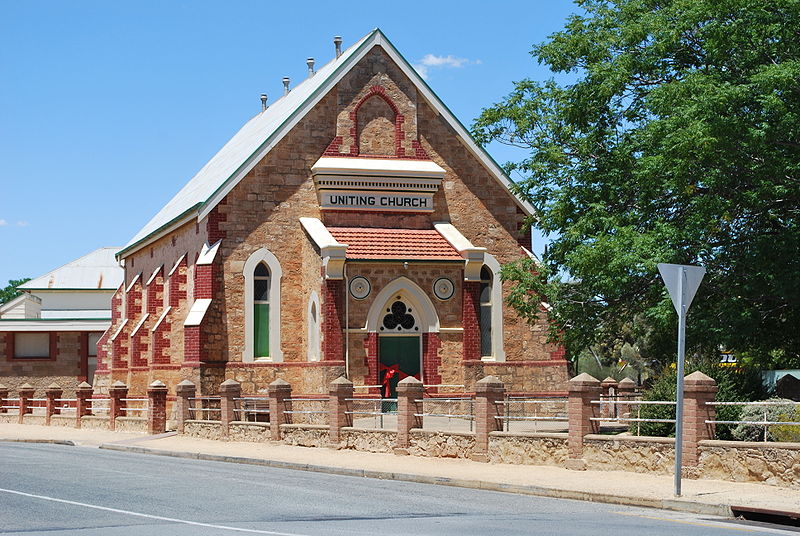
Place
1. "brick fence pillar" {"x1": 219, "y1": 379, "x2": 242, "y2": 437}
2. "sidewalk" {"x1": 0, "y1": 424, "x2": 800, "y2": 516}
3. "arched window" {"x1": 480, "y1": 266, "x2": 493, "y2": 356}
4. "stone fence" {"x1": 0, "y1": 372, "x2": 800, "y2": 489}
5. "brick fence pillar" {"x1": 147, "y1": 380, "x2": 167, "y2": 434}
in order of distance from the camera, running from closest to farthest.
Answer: "sidewalk" {"x1": 0, "y1": 424, "x2": 800, "y2": 516}, "stone fence" {"x1": 0, "y1": 372, "x2": 800, "y2": 489}, "brick fence pillar" {"x1": 219, "y1": 379, "x2": 242, "y2": 437}, "brick fence pillar" {"x1": 147, "y1": 380, "x2": 167, "y2": 434}, "arched window" {"x1": 480, "y1": 266, "x2": 493, "y2": 356}

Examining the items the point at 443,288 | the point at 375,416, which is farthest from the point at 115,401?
the point at 375,416

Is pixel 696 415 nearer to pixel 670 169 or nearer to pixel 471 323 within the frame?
pixel 670 169

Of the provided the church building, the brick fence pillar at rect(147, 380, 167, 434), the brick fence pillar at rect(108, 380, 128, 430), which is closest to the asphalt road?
the brick fence pillar at rect(147, 380, 167, 434)

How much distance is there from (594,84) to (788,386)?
10.5 m

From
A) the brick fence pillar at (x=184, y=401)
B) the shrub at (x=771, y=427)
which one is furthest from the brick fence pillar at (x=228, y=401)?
the shrub at (x=771, y=427)

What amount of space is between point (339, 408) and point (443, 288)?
33.1ft

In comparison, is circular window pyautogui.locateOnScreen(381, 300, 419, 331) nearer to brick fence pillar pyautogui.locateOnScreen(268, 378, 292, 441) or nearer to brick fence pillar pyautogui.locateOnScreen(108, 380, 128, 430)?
brick fence pillar pyautogui.locateOnScreen(268, 378, 292, 441)

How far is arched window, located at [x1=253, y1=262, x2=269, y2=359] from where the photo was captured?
36906mm

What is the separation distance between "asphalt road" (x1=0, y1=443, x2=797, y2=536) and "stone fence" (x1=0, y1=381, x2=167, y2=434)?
12.4 meters

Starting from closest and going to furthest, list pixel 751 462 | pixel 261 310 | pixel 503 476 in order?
pixel 751 462
pixel 503 476
pixel 261 310

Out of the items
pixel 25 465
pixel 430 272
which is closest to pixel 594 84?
pixel 430 272

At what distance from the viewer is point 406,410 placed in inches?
994

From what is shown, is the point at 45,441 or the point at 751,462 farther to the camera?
the point at 45,441

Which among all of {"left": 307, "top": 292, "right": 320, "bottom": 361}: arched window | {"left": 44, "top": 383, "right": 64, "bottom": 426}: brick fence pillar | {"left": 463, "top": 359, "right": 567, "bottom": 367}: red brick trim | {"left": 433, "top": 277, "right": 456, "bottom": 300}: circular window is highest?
{"left": 433, "top": 277, "right": 456, "bottom": 300}: circular window
